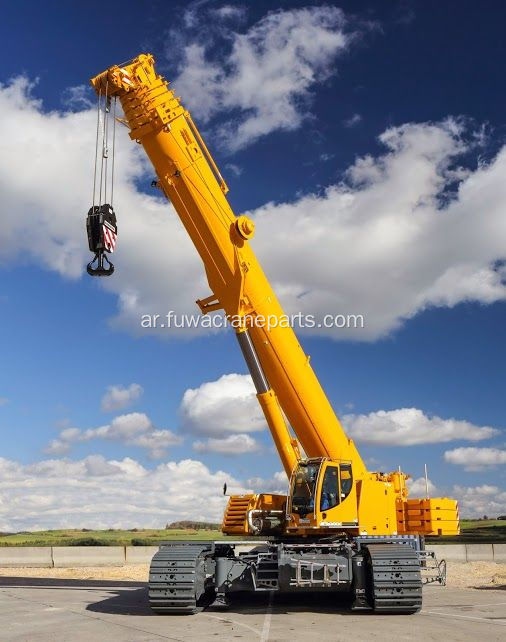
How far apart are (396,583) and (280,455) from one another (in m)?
4.25

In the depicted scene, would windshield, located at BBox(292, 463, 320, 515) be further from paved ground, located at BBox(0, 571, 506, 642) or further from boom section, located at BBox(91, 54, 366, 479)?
paved ground, located at BBox(0, 571, 506, 642)

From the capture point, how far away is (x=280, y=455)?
16.2 metres

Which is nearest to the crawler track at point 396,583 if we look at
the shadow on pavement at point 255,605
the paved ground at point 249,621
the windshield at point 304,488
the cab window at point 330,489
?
the paved ground at point 249,621

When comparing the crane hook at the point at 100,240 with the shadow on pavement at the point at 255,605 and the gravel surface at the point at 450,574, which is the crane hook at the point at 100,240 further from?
the gravel surface at the point at 450,574

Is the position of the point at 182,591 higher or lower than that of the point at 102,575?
higher

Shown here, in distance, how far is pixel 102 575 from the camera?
83.5ft

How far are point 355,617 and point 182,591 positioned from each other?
3355 mm

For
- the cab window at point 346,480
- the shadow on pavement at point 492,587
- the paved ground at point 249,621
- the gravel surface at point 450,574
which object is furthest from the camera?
the gravel surface at point 450,574

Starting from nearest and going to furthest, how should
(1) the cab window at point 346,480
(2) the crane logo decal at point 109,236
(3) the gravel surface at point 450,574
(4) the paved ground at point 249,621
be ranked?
(4) the paved ground at point 249,621 < (1) the cab window at point 346,480 < (2) the crane logo decal at point 109,236 < (3) the gravel surface at point 450,574

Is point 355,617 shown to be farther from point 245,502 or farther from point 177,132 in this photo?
point 177,132

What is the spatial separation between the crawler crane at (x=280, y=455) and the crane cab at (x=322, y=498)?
0.02 meters

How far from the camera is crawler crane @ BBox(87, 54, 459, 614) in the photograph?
537 inches

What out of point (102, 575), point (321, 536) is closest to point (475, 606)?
point (321, 536)

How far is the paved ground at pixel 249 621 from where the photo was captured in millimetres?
10773
